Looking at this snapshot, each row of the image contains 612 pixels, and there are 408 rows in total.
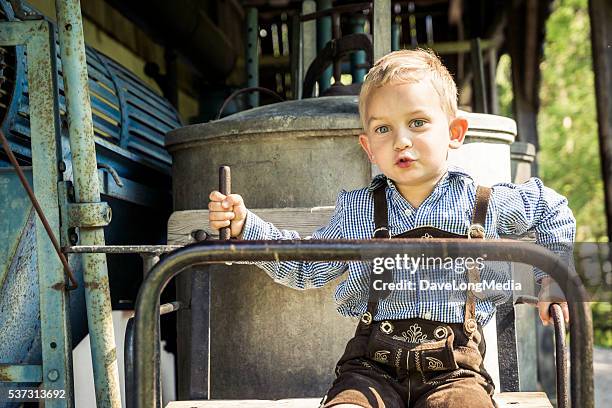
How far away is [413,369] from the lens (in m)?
1.76

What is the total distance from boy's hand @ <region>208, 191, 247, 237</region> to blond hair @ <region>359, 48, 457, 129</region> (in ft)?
1.26

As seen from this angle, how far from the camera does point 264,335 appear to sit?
265 centimetres

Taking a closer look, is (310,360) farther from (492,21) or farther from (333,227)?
(492,21)

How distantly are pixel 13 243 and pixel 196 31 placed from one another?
3289 mm

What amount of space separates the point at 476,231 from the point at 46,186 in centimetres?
119

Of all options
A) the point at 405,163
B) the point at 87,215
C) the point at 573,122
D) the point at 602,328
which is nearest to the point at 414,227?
the point at 405,163

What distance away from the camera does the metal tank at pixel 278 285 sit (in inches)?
103

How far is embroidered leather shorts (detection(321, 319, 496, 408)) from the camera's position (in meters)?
1.70

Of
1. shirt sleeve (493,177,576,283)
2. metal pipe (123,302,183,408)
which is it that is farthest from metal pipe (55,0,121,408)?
shirt sleeve (493,177,576,283)

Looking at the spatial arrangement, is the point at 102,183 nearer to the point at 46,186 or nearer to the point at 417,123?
the point at 46,186

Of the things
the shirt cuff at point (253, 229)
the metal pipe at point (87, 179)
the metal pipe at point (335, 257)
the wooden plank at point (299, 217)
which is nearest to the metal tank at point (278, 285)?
the wooden plank at point (299, 217)

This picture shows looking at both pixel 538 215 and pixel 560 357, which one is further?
pixel 538 215

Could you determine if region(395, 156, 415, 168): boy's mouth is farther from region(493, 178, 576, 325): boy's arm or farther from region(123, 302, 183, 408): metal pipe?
region(123, 302, 183, 408): metal pipe

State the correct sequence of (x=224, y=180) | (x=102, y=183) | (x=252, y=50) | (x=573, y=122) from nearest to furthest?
(x=224, y=180) → (x=102, y=183) → (x=252, y=50) → (x=573, y=122)
